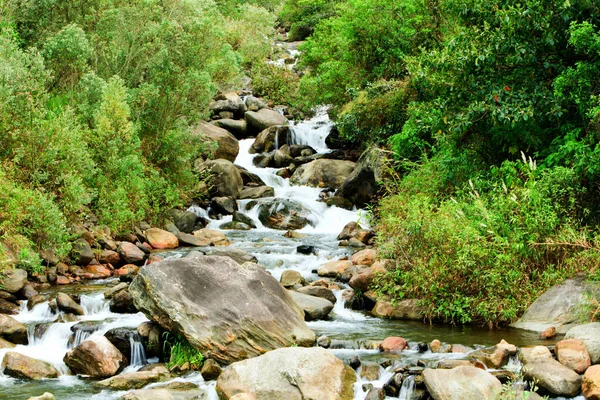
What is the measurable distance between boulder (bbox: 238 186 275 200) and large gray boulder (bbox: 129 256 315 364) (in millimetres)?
12843

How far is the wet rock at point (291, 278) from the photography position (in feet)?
48.8

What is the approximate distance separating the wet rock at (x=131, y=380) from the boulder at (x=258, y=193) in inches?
583

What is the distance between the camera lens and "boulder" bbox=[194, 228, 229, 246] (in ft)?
65.0

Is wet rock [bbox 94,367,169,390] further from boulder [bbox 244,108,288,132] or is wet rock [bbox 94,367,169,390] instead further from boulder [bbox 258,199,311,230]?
boulder [bbox 244,108,288,132]

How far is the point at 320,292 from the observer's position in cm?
1377

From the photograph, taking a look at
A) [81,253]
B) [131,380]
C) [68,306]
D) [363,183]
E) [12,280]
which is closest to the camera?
[131,380]

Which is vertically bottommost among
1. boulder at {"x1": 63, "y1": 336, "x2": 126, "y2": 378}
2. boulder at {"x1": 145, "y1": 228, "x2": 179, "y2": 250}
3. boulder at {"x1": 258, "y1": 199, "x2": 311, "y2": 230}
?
boulder at {"x1": 258, "y1": 199, "x2": 311, "y2": 230}

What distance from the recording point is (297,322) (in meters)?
11.0

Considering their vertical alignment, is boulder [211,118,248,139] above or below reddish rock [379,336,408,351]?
below

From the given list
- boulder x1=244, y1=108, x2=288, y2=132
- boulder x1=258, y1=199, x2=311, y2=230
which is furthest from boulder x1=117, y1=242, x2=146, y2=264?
boulder x1=244, y1=108, x2=288, y2=132

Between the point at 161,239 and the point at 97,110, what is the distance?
13.2ft

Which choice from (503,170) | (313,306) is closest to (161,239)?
(313,306)

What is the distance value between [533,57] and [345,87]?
11.0 metres

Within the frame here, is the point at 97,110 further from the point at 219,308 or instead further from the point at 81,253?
the point at 219,308
